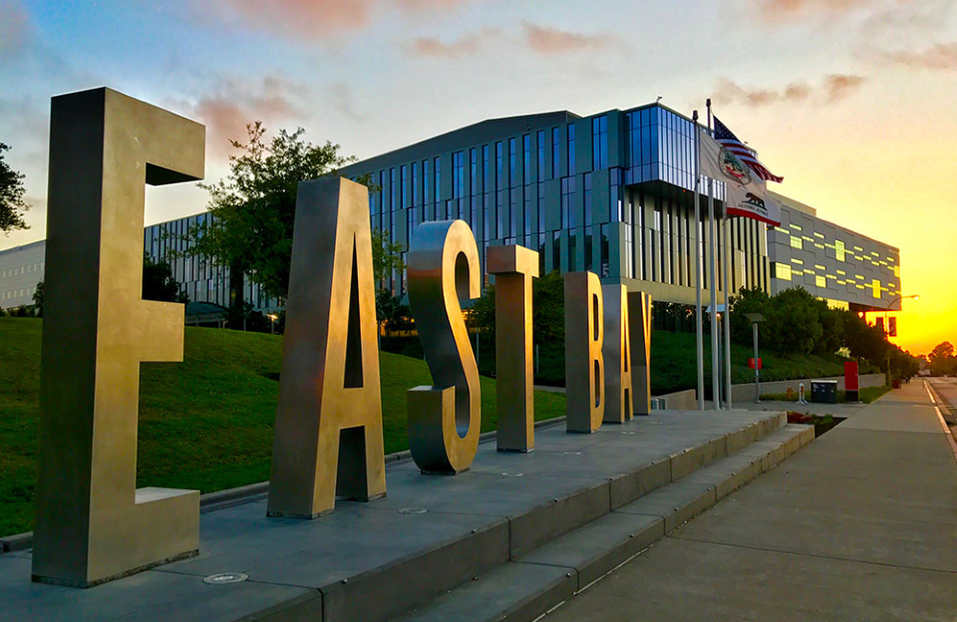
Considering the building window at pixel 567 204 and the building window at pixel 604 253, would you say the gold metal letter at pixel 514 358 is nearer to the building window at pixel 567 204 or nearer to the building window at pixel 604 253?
the building window at pixel 604 253

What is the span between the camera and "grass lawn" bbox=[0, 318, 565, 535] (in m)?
9.88

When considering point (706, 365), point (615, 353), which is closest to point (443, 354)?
point (615, 353)

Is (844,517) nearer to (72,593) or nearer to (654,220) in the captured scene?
(72,593)

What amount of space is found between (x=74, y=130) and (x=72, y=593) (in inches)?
115

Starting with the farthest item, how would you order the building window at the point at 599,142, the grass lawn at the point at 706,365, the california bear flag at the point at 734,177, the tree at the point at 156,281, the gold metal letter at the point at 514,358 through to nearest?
the building window at the point at 599,142, the tree at the point at 156,281, the grass lawn at the point at 706,365, the california bear flag at the point at 734,177, the gold metal letter at the point at 514,358

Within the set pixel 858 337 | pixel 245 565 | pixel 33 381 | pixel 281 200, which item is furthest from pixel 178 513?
pixel 858 337

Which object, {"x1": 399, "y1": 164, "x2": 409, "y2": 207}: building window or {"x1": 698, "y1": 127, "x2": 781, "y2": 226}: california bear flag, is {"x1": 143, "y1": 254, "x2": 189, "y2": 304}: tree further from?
{"x1": 698, "y1": 127, "x2": 781, "y2": 226}: california bear flag

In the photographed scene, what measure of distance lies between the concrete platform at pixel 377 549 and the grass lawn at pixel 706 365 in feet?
85.8

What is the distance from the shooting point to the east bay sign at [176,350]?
16.2ft

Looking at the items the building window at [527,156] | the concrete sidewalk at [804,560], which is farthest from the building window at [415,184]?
the concrete sidewalk at [804,560]

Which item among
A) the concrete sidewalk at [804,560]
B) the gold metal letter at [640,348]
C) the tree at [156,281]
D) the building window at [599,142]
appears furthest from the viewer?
the building window at [599,142]

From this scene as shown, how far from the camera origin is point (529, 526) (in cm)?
685

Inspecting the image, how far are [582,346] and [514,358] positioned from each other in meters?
2.61

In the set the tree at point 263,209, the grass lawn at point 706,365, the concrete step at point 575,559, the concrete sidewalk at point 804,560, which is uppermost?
the tree at point 263,209
